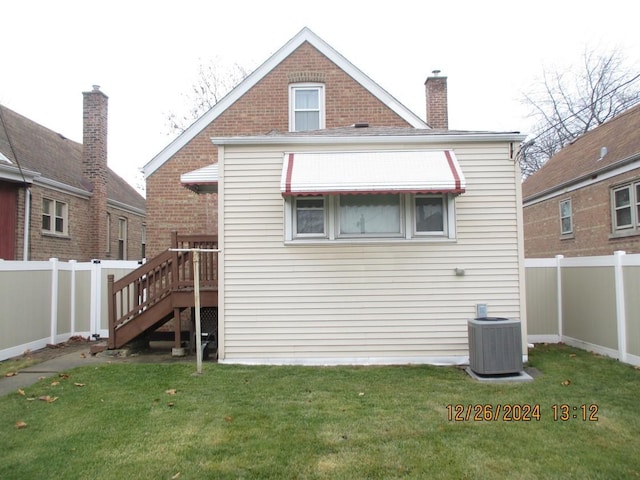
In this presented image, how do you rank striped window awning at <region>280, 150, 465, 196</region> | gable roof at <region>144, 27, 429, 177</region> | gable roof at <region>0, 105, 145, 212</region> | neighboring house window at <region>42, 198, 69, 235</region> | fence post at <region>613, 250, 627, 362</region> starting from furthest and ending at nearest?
neighboring house window at <region>42, 198, 69, 235</region>
gable roof at <region>0, 105, 145, 212</region>
gable roof at <region>144, 27, 429, 177</region>
fence post at <region>613, 250, 627, 362</region>
striped window awning at <region>280, 150, 465, 196</region>

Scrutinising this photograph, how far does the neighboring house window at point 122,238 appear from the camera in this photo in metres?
19.1

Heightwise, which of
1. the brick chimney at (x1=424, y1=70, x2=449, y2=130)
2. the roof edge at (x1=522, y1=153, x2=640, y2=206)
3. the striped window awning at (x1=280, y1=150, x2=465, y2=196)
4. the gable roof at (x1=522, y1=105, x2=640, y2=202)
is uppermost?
the brick chimney at (x1=424, y1=70, x2=449, y2=130)

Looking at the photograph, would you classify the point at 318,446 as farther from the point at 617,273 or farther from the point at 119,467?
the point at 617,273

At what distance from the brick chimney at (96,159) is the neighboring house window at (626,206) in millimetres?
16289

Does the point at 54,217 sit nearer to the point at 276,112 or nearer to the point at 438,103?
the point at 276,112

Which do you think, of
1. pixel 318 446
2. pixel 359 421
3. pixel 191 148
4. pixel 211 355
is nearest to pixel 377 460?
pixel 318 446

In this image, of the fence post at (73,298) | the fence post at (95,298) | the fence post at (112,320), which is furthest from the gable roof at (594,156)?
the fence post at (73,298)

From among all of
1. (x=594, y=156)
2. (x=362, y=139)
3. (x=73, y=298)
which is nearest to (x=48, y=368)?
(x=73, y=298)

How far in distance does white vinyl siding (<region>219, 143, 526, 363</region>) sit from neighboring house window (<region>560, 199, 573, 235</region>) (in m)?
10.3

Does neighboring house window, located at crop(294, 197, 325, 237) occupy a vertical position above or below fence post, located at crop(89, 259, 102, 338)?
above

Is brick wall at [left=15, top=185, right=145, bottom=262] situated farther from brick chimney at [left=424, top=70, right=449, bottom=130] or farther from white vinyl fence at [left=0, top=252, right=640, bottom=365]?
brick chimney at [left=424, top=70, right=449, bottom=130]

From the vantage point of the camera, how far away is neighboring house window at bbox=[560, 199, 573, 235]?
16172 millimetres

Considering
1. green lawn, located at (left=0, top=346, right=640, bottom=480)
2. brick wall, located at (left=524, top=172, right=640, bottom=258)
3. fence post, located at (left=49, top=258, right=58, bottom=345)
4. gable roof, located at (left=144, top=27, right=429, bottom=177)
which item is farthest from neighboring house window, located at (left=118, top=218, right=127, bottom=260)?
brick wall, located at (left=524, top=172, right=640, bottom=258)

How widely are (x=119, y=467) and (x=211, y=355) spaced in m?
4.51
